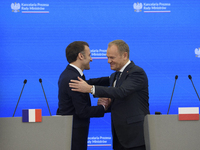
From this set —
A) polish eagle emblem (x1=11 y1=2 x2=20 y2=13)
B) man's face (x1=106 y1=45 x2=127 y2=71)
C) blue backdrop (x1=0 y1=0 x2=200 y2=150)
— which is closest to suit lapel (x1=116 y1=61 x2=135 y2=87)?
man's face (x1=106 y1=45 x2=127 y2=71)

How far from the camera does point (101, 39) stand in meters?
4.78

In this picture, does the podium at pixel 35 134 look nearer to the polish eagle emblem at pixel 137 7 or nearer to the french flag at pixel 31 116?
the french flag at pixel 31 116

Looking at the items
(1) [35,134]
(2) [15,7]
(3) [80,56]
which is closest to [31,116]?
(1) [35,134]

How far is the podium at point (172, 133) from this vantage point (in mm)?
2424

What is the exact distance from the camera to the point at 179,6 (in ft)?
15.6

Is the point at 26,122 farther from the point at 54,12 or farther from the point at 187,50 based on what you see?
the point at 187,50

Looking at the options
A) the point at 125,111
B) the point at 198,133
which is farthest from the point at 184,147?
the point at 125,111

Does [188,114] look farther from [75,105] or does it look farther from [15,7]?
[15,7]

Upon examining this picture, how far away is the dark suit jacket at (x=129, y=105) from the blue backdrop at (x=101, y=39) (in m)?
1.97

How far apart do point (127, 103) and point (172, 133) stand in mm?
540

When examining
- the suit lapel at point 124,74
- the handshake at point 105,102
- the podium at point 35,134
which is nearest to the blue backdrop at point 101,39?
the handshake at point 105,102

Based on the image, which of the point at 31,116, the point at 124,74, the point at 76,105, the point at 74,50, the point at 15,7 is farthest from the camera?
the point at 15,7

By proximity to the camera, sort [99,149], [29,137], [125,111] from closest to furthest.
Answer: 1. [29,137]
2. [125,111]
3. [99,149]

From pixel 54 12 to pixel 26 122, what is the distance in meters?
2.80
